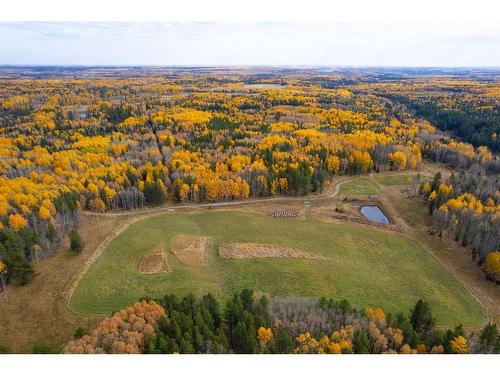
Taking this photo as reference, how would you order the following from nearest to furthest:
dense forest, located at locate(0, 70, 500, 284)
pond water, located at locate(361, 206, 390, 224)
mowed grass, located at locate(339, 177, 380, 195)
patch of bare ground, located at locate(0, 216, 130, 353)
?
patch of bare ground, located at locate(0, 216, 130, 353)
dense forest, located at locate(0, 70, 500, 284)
pond water, located at locate(361, 206, 390, 224)
mowed grass, located at locate(339, 177, 380, 195)

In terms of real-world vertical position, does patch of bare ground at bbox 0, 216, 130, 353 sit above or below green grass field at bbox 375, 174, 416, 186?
below

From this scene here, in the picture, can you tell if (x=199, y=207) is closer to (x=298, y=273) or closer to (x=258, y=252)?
(x=258, y=252)

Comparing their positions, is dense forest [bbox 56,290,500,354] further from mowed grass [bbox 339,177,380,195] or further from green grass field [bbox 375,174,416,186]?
green grass field [bbox 375,174,416,186]

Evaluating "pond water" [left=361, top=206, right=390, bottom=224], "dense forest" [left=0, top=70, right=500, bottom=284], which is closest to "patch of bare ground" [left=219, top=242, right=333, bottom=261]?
"dense forest" [left=0, top=70, right=500, bottom=284]

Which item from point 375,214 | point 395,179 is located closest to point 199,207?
point 375,214

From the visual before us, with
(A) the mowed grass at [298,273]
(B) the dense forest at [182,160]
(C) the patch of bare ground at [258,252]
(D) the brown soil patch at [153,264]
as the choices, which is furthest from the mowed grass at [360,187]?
(D) the brown soil patch at [153,264]

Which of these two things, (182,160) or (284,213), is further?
(182,160)
